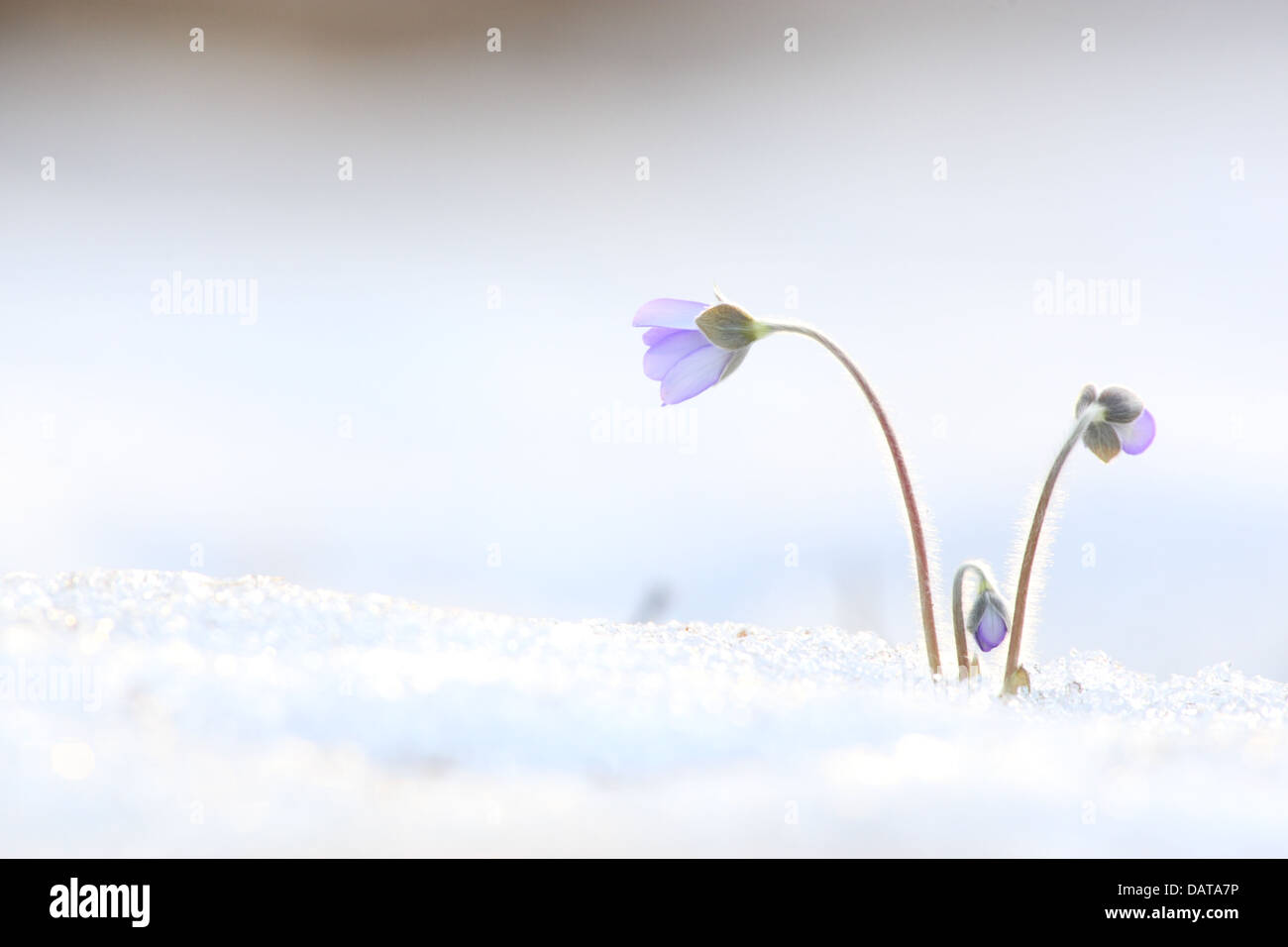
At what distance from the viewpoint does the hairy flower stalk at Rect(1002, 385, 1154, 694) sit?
13.4 inches

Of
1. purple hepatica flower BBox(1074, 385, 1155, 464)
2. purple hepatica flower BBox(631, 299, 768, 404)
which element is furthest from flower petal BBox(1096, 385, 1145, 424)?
purple hepatica flower BBox(631, 299, 768, 404)

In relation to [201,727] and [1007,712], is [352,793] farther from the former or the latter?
[1007,712]

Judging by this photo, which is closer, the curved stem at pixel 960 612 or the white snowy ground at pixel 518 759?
the white snowy ground at pixel 518 759

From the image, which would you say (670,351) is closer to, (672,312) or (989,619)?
(672,312)

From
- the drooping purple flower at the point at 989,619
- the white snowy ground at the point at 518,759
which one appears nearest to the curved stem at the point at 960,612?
the drooping purple flower at the point at 989,619

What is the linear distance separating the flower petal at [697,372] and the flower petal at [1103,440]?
0.14 metres

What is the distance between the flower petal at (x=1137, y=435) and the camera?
0.38 m

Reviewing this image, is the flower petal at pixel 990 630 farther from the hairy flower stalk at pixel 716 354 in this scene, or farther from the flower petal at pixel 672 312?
the flower petal at pixel 672 312

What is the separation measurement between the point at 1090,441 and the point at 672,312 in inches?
6.8

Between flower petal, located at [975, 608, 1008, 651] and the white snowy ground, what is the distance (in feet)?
0.35

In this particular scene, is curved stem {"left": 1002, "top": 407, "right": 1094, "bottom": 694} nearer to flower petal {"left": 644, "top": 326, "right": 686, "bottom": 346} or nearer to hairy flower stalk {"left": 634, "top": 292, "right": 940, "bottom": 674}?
hairy flower stalk {"left": 634, "top": 292, "right": 940, "bottom": 674}

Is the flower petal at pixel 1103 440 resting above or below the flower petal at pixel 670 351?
below
